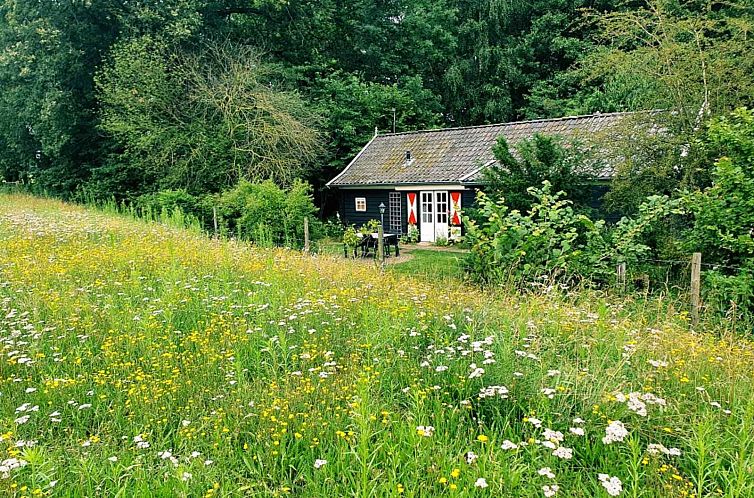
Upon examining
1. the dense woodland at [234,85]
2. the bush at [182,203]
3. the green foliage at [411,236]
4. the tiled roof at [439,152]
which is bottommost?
the green foliage at [411,236]

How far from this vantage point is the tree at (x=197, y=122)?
65.8 feet

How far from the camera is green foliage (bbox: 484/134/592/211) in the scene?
34.1 feet

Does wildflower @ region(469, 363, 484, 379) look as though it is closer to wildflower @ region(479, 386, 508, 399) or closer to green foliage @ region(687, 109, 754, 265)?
wildflower @ region(479, 386, 508, 399)

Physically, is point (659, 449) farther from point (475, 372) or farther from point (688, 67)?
point (688, 67)

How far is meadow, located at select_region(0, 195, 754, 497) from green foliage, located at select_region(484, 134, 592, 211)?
173 inches

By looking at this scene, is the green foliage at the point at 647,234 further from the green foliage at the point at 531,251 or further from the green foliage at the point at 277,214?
the green foliage at the point at 277,214

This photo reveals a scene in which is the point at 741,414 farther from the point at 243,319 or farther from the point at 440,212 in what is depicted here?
the point at 440,212

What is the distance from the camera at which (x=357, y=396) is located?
3.59 m

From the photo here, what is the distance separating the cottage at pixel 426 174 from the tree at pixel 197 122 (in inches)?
128

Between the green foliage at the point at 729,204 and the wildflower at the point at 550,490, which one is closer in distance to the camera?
the wildflower at the point at 550,490

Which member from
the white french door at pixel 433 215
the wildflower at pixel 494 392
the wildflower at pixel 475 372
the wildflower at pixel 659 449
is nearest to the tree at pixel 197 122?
the white french door at pixel 433 215

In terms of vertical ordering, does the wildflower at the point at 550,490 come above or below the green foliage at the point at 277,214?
below

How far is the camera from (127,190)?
23.0 m

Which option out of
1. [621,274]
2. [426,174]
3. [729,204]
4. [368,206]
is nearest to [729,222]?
[729,204]
